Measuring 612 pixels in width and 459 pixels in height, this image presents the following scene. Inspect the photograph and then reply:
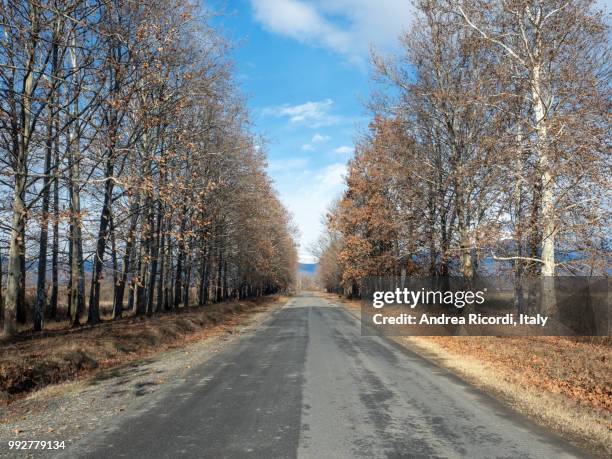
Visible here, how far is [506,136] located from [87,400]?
46.3 ft

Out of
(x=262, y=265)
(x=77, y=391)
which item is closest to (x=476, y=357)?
(x=77, y=391)

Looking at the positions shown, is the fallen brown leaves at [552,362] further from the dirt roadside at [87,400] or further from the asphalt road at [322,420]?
the dirt roadside at [87,400]

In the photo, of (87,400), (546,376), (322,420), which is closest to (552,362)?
(546,376)

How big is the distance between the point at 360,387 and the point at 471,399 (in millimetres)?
2009

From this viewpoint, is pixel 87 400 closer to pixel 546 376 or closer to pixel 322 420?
pixel 322 420

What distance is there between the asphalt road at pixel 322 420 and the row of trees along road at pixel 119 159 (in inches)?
193

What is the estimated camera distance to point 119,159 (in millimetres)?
16016

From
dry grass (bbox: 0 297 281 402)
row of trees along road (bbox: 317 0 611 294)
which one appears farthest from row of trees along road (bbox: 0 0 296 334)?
row of trees along road (bbox: 317 0 611 294)

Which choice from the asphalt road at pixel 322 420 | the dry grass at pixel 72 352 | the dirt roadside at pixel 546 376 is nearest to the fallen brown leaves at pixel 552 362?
the dirt roadside at pixel 546 376

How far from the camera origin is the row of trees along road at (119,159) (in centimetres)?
1077

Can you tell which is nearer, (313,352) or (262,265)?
(313,352)

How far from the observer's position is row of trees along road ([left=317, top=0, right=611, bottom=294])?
13688mm

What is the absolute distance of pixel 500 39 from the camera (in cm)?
1591

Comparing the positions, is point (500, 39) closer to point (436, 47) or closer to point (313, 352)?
point (436, 47)
